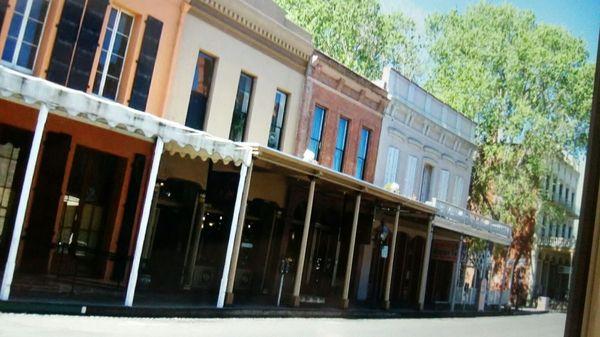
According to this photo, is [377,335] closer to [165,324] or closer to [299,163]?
[165,324]

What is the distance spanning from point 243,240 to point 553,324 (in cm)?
566

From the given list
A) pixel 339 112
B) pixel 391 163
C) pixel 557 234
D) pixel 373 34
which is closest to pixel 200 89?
pixel 339 112

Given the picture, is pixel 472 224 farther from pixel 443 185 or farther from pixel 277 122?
pixel 277 122

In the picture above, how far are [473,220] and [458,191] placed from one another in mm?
186

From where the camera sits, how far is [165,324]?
15.5 ft

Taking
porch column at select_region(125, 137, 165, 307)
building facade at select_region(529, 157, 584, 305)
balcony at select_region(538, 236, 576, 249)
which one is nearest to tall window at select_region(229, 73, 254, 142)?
porch column at select_region(125, 137, 165, 307)

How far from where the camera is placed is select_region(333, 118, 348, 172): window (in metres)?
5.47

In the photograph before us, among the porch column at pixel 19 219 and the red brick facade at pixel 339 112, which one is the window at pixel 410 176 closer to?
the red brick facade at pixel 339 112

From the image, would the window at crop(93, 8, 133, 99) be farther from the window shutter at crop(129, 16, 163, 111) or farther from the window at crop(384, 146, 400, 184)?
the window at crop(384, 146, 400, 184)

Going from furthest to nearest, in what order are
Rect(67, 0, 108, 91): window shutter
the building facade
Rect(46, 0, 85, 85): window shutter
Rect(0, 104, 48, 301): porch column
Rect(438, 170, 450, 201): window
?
1. Rect(67, 0, 108, 91): window shutter
2. Rect(46, 0, 85, 85): window shutter
3. Rect(0, 104, 48, 301): porch column
4. Rect(438, 170, 450, 201): window
5. the building facade

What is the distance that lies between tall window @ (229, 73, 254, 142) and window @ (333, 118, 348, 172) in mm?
1042

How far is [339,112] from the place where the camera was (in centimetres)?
576

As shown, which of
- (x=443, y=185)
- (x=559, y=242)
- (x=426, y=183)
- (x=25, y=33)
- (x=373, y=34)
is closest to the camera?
(x=559, y=242)

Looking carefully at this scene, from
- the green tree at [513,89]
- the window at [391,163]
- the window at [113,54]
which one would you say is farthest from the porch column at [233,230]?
the green tree at [513,89]
